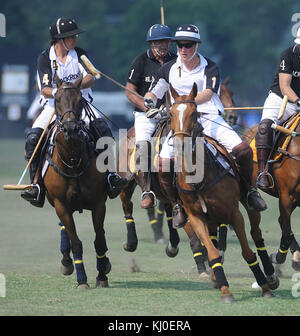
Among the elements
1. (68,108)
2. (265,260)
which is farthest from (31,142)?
(265,260)

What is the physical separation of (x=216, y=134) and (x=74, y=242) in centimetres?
204

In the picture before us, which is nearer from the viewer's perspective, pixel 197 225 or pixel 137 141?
pixel 197 225

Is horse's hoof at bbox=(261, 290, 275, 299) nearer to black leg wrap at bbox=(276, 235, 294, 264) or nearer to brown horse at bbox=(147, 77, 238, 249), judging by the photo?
A: black leg wrap at bbox=(276, 235, 294, 264)

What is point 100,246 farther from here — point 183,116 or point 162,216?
point 162,216

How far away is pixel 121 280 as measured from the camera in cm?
1301

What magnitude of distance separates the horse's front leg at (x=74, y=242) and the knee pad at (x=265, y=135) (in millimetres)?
2625

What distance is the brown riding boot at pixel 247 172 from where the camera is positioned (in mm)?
11703

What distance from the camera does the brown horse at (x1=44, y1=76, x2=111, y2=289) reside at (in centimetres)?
1177

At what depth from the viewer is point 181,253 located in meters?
15.6

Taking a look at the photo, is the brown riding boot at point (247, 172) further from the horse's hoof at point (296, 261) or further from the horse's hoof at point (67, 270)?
the horse's hoof at point (67, 270)
